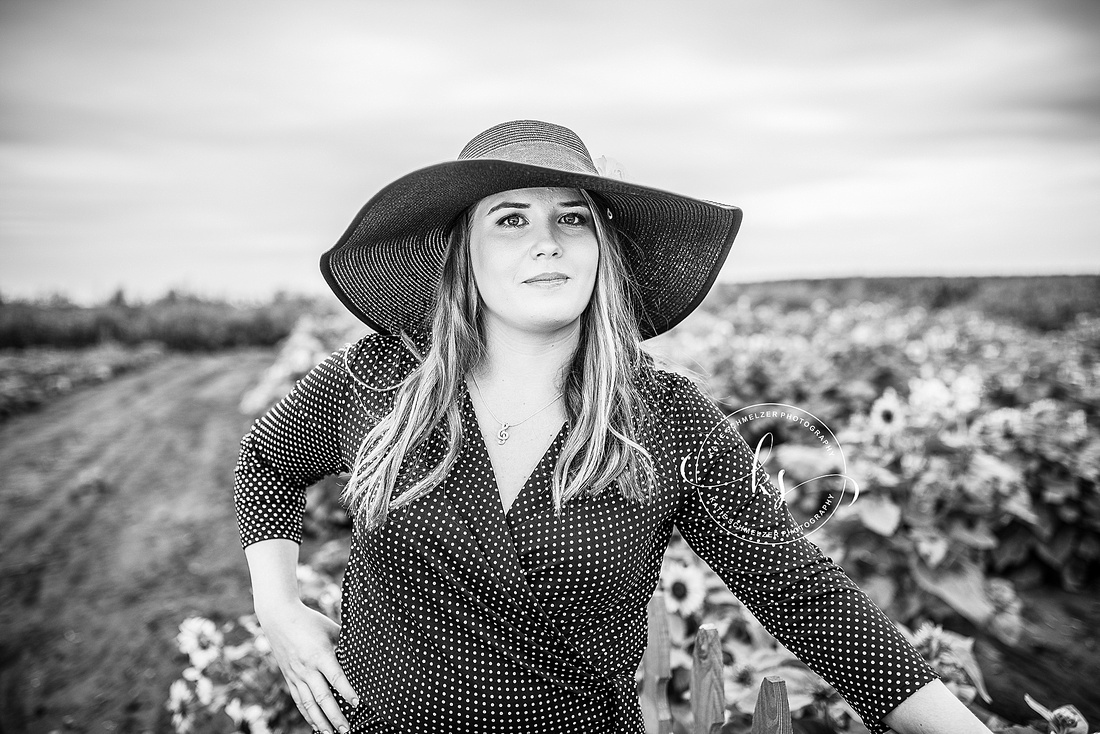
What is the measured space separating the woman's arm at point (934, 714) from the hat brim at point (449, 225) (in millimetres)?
974

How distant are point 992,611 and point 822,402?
89.4 inches

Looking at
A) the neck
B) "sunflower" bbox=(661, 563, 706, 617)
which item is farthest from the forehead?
"sunflower" bbox=(661, 563, 706, 617)

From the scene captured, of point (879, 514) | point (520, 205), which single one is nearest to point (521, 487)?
point (520, 205)

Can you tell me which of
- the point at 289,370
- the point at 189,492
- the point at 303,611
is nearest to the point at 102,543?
the point at 189,492

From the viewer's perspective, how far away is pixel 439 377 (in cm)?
162

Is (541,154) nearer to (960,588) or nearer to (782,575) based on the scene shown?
(782,575)

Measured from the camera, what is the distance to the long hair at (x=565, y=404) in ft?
4.76

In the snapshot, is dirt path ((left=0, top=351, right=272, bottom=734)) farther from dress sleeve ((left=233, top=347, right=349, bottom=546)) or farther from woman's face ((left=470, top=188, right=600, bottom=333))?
woman's face ((left=470, top=188, right=600, bottom=333))

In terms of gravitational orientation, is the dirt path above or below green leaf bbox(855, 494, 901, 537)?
below

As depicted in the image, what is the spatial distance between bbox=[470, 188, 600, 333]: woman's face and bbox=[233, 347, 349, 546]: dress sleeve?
44 centimetres

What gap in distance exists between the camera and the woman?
1389mm

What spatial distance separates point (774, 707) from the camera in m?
1.42

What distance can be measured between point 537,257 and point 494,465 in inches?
18.0

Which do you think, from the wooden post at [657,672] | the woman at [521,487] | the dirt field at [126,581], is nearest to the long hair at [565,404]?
the woman at [521,487]
